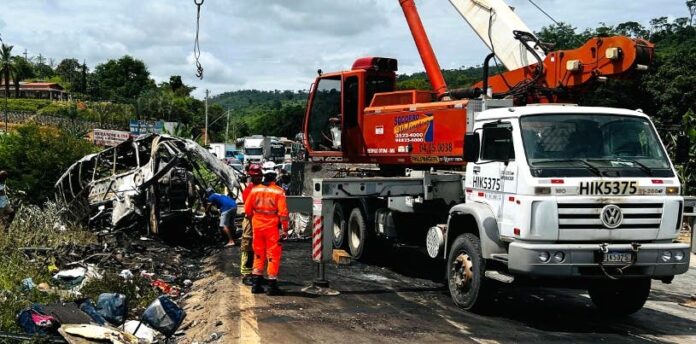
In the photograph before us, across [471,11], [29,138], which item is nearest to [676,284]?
[471,11]

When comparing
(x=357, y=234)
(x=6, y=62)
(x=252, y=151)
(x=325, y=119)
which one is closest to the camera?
(x=357, y=234)

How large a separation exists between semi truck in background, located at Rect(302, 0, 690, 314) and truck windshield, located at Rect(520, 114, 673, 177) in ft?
0.04

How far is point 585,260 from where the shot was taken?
698 cm

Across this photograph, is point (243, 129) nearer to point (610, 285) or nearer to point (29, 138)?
point (29, 138)

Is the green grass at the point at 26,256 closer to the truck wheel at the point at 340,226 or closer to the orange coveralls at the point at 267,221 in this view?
the orange coveralls at the point at 267,221

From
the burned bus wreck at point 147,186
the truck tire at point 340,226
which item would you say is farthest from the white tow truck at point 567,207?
the burned bus wreck at point 147,186

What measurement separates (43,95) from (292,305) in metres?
111

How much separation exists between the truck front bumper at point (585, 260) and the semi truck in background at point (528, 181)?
0.01m

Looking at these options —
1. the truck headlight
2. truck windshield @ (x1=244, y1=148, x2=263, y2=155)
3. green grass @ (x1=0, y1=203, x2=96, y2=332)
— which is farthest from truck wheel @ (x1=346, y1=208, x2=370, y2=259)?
truck windshield @ (x1=244, y1=148, x2=263, y2=155)

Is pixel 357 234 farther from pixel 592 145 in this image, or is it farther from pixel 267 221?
pixel 592 145

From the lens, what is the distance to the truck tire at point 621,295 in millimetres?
7805

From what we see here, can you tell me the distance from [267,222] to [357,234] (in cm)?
402

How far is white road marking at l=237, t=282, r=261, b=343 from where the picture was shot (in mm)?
6570

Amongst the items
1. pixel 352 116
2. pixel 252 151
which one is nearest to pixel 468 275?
pixel 352 116
